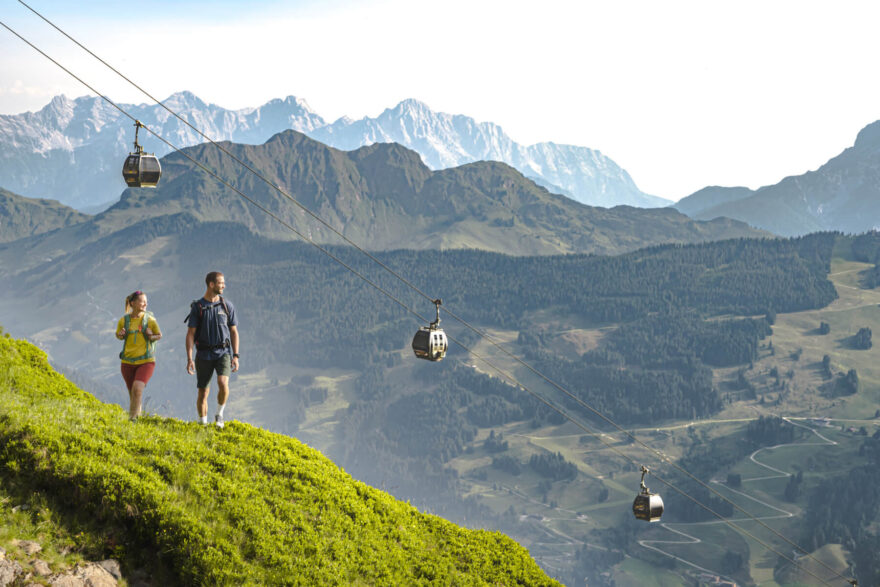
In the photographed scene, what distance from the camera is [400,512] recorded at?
Answer: 60.2ft

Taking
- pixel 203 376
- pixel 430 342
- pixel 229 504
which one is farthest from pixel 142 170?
pixel 229 504

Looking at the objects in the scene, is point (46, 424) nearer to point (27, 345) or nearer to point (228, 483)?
point (228, 483)

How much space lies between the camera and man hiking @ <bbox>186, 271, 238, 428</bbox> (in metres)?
17.0

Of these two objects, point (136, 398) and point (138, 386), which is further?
point (136, 398)

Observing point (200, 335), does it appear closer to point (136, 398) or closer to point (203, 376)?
point (203, 376)

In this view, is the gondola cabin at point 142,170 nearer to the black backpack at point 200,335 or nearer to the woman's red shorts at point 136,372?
the woman's red shorts at point 136,372

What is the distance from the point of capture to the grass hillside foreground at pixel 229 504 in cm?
1344

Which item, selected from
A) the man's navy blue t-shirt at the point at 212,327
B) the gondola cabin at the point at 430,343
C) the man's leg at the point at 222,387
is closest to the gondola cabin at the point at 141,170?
the man's navy blue t-shirt at the point at 212,327

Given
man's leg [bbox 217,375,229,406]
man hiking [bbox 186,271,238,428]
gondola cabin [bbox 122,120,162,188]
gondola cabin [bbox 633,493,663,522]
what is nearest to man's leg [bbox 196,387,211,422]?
man hiking [bbox 186,271,238,428]

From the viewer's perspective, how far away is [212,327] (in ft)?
55.9

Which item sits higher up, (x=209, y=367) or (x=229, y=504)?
(x=209, y=367)

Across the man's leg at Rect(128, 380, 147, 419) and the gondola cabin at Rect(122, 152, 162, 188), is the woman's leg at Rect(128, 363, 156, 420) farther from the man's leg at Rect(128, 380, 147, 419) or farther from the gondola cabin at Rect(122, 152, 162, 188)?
the gondola cabin at Rect(122, 152, 162, 188)

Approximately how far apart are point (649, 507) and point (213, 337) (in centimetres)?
1825

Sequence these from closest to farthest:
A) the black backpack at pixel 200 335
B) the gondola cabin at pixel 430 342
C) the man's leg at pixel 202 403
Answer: the black backpack at pixel 200 335, the man's leg at pixel 202 403, the gondola cabin at pixel 430 342
